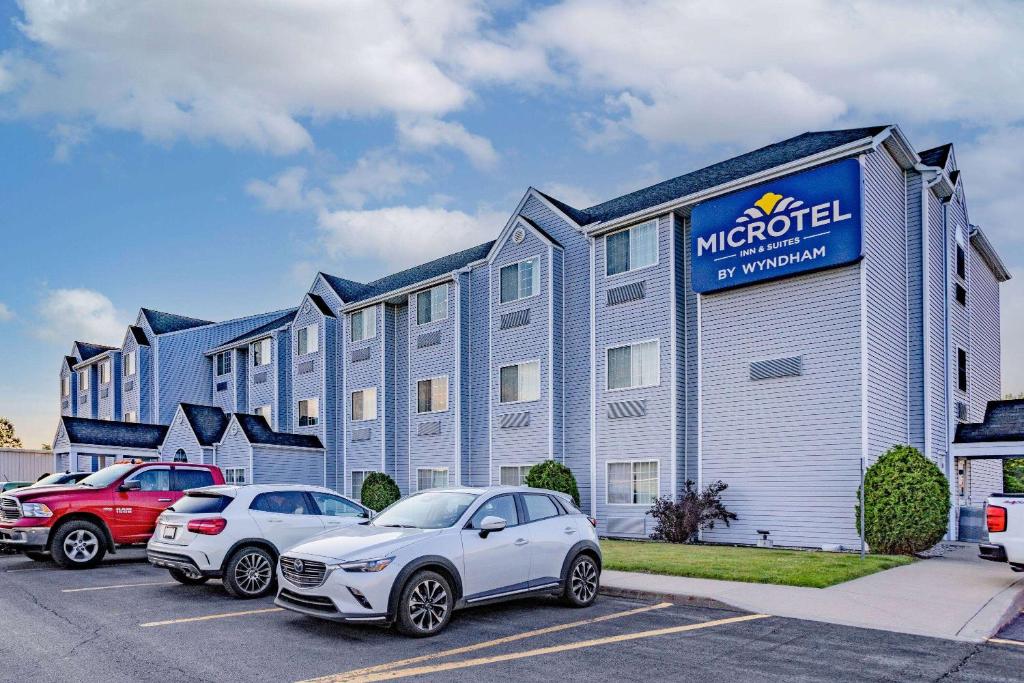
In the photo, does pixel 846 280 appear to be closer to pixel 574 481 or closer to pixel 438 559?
pixel 574 481

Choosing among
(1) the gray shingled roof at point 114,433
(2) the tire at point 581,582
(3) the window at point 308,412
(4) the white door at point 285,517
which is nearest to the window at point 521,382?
(3) the window at point 308,412


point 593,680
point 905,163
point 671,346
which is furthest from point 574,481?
point 593,680

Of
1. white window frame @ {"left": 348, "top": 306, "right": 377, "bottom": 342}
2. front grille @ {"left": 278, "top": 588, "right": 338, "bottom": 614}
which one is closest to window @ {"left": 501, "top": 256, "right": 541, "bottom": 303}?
white window frame @ {"left": 348, "top": 306, "right": 377, "bottom": 342}

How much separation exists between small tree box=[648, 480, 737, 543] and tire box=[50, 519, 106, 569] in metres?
12.5

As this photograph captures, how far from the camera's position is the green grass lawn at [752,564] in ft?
40.2

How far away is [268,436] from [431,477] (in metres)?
8.11

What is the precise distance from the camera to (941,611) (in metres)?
10.0

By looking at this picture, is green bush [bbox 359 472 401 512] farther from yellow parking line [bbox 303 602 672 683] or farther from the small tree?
yellow parking line [bbox 303 602 672 683]

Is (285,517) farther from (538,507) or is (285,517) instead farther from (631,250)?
(631,250)

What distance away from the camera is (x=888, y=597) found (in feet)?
36.1

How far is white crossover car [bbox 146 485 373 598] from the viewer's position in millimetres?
11141

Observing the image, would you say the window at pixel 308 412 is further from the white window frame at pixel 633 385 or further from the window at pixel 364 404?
the white window frame at pixel 633 385

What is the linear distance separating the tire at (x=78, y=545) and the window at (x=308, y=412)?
19889 mm

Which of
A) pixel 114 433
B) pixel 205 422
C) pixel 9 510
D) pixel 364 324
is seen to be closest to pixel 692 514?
pixel 9 510
